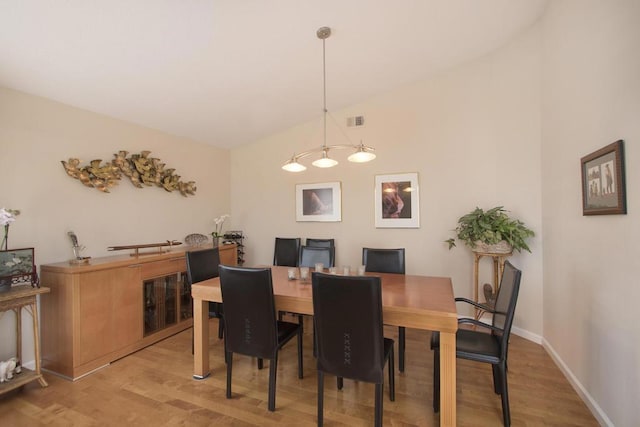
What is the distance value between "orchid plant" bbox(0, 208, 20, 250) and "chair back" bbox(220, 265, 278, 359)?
5.37ft

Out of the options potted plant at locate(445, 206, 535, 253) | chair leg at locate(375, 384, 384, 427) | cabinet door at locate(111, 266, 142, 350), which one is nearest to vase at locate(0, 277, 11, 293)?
cabinet door at locate(111, 266, 142, 350)

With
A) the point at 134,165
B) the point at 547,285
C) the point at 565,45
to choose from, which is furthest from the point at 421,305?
the point at 134,165

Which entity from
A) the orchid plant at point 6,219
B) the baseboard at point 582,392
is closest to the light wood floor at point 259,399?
the baseboard at point 582,392

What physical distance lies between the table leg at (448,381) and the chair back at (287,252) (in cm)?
263

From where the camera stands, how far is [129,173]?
3.16m

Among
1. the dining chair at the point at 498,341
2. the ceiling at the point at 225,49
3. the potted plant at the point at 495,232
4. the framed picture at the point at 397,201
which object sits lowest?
the dining chair at the point at 498,341

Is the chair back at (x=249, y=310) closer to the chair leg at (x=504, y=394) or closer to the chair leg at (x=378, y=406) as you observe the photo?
the chair leg at (x=378, y=406)

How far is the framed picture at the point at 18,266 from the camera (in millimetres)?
2090

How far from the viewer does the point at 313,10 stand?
2.14 metres

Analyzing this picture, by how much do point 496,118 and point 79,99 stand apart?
14.3ft

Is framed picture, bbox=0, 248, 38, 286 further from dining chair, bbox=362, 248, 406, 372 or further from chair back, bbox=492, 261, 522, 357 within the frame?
chair back, bbox=492, 261, 522, 357

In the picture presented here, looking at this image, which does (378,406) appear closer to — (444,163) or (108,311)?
(108,311)

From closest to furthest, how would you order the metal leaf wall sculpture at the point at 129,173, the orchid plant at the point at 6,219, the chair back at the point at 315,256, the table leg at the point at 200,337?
the orchid plant at the point at 6,219
the table leg at the point at 200,337
the metal leaf wall sculpture at the point at 129,173
the chair back at the point at 315,256

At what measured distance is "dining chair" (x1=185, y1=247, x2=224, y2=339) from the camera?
8.61ft
